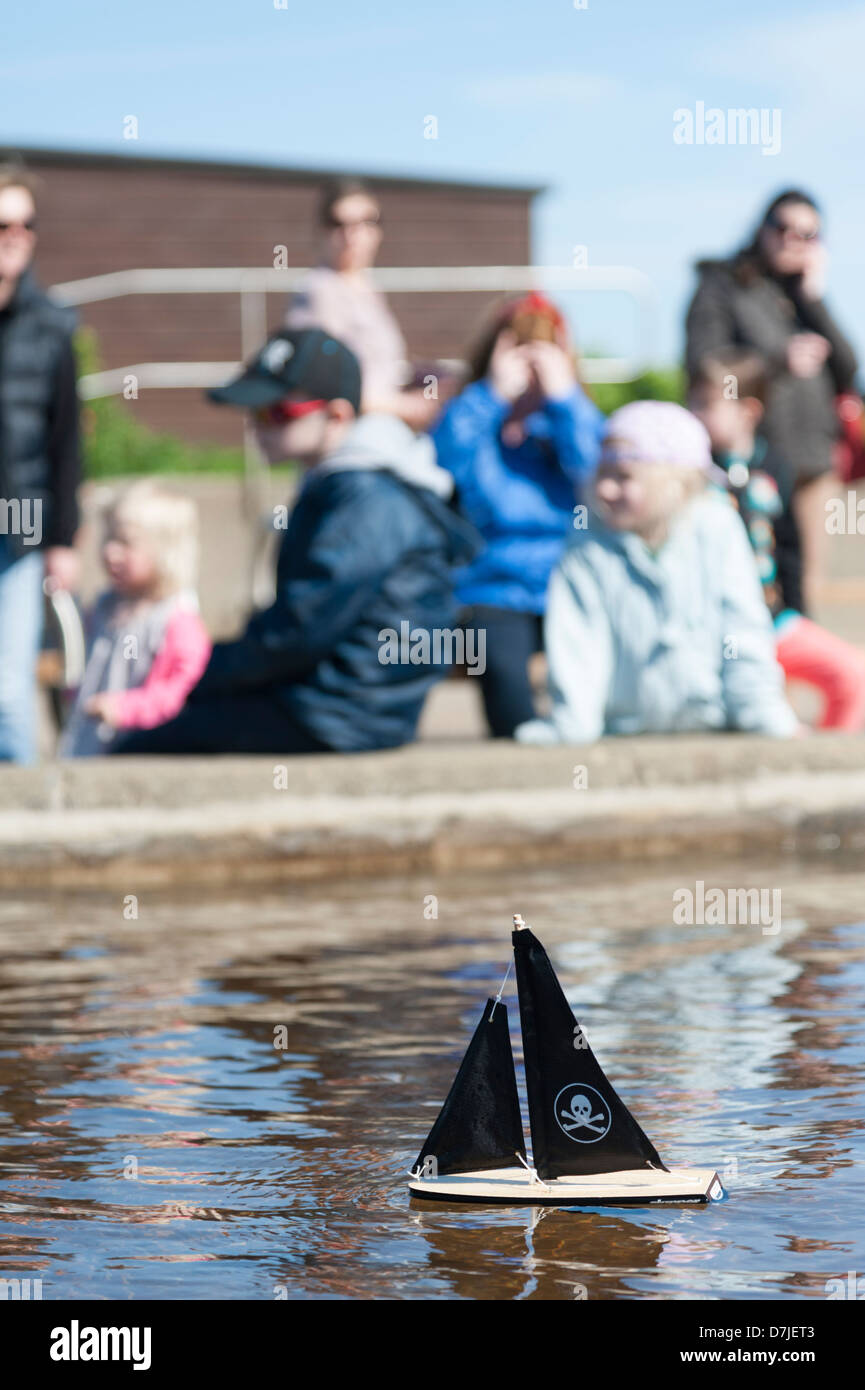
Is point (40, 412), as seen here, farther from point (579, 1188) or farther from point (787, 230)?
point (579, 1188)

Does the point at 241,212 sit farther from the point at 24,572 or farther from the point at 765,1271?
the point at 765,1271

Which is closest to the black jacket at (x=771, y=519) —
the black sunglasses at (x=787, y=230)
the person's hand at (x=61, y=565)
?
the black sunglasses at (x=787, y=230)

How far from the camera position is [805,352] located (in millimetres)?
10578

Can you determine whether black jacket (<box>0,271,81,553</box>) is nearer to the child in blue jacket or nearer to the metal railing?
the child in blue jacket

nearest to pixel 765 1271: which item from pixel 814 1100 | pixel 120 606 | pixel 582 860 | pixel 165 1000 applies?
pixel 814 1100

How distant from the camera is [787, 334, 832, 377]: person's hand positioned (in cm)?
1054

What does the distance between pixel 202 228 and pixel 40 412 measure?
67.2ft

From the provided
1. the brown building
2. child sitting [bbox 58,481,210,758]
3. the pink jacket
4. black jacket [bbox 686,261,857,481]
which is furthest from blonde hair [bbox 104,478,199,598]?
the brown building

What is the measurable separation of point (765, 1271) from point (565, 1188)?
1.29 feet

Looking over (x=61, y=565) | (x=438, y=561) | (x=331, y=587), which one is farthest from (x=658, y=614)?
(x=61, y=565)

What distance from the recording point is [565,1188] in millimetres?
3619

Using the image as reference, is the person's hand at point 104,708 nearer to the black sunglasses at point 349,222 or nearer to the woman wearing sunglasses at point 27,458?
the woman wearing sunglasses at point 27,458

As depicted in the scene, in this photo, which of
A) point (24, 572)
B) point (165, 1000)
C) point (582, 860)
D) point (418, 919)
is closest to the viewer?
point (165, 1000)
